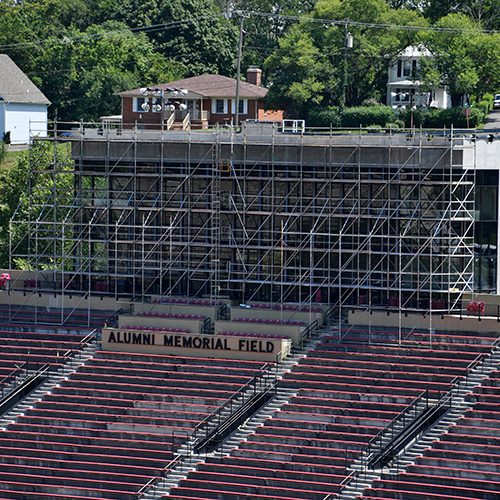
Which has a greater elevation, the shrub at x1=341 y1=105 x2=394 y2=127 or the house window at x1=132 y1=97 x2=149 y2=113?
the house window at x1=132 y1=97 x2=149 y2=113

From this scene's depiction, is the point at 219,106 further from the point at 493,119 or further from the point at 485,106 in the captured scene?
the point at 493,119

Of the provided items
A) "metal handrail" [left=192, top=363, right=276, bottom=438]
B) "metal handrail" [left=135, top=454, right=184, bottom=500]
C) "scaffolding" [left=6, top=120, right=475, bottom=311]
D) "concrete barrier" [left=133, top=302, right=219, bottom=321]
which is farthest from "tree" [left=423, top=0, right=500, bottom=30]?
"metal handrail" [left=135, top=454, right=184, bottom=500]

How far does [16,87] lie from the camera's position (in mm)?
116750

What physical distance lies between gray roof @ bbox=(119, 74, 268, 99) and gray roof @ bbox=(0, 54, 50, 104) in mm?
9180

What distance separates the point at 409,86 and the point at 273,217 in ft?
109

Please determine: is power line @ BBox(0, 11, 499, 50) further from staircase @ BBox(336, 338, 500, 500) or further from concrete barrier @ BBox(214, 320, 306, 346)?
staircase @ BBox(336, 338, 500, 500)

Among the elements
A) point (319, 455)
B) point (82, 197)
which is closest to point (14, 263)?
point (82, 197)

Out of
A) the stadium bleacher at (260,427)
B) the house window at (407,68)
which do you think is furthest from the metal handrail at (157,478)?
the house window at (407,68)

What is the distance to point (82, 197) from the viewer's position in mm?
77500

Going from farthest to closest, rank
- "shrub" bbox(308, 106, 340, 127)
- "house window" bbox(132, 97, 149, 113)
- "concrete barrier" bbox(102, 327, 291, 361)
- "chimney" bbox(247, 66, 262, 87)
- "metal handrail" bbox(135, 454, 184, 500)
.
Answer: "chimney" bbox(247, 66, 262, 87)
"house window" bbox(132, 97, 149, 113)
"shrub" bbox(308, 106, 340, 127)
"concrete barrier" bbox(102, 327, 291, 361)
"metal handrail" bbox(135, 454, 184, 500)

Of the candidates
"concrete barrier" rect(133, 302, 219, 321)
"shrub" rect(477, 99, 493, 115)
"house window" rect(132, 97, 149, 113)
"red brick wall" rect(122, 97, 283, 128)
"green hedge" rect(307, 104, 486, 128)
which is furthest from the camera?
"house window" rect(132, 97, 149, 113)

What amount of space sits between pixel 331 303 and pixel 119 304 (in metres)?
8.25

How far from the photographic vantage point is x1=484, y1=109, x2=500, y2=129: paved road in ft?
311

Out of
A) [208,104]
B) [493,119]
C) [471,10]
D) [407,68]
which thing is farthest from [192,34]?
[493,119]
